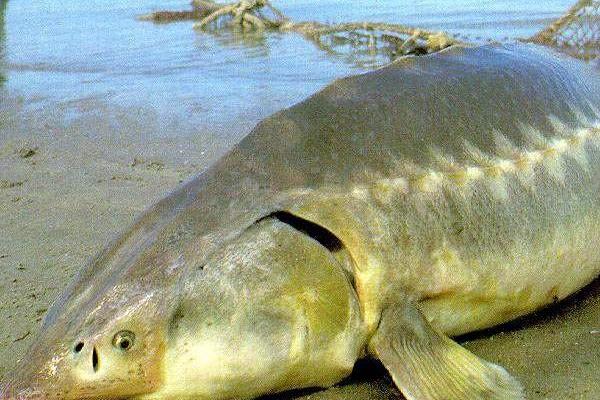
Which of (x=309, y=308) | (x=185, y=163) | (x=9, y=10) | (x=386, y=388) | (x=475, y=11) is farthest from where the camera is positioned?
(x=9, y=10)

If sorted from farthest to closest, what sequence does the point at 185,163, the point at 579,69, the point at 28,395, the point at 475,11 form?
the point at 475,11, the point at 185,163, the point at 579,69, the point at 28,395

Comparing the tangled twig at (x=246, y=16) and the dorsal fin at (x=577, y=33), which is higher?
the dorsal fin at (x=577, y=33)

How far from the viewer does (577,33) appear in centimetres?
884

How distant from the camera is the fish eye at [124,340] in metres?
1.93

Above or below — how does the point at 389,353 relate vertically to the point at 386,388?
above

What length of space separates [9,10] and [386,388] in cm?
2916

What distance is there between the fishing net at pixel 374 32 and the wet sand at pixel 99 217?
4667mm

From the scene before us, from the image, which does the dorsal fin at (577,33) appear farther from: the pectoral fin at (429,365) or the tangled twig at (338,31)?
the pectoral fin at (429,365)

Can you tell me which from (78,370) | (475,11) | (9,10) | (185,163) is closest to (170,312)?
(78,370)

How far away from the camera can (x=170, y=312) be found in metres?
1.95

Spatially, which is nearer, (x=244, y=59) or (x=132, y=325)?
(x=132, y=325)

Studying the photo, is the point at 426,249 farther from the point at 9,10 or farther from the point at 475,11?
the point at 9,10

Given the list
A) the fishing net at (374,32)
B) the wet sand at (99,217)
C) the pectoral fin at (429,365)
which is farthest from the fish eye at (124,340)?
the fishing net at (374,32)

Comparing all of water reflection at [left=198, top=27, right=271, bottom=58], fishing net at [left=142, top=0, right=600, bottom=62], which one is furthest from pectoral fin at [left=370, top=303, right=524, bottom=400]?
water reflection at [left=198, top=27, right=271, bottom=58]
